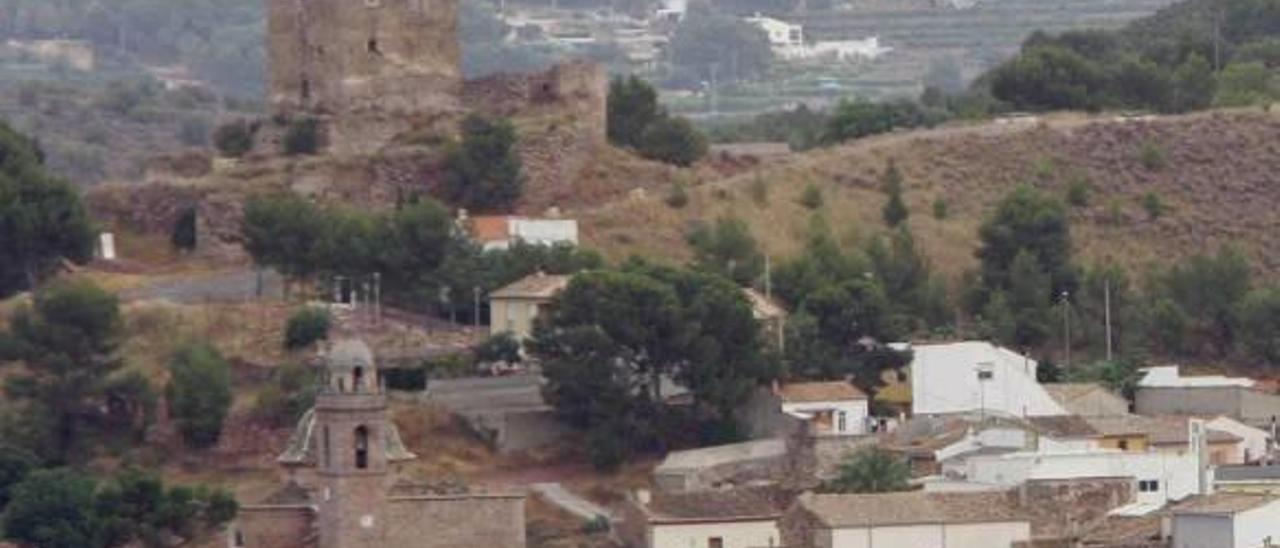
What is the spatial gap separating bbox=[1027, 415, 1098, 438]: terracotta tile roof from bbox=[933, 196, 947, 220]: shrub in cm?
1577

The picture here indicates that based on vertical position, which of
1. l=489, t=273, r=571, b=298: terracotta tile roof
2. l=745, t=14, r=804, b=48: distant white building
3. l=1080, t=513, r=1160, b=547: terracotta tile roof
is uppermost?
l=489, t=273, r=571, b=298: terracotta tile roof

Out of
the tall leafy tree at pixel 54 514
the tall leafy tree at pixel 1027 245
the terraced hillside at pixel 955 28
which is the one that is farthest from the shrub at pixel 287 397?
the terraced hillside at pixel 955 28

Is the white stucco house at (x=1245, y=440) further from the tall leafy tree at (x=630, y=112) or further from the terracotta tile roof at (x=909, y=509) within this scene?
the tall leafy tree at (x=630, y=112)

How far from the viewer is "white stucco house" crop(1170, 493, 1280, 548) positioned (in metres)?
68.9

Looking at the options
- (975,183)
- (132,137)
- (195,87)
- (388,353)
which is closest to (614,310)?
(388,353)

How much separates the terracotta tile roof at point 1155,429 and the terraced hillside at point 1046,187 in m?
12.0

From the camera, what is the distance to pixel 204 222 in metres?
89.7

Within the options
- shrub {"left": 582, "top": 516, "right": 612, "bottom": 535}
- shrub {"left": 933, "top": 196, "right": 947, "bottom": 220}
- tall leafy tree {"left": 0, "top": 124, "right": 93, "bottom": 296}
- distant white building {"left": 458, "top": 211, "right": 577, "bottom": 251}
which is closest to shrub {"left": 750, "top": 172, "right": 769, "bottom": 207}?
shrub {"left": 933, "top": 196, "right": 947, "bottom": 220}

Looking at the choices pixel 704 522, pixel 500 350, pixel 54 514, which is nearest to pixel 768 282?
pixel 500 350

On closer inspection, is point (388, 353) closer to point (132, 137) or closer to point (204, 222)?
point (204, 222)

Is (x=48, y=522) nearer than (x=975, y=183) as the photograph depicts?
Yes

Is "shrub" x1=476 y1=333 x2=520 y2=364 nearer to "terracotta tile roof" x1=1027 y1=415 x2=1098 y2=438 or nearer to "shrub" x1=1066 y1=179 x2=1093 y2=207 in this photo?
"terracotta tile roof" x1=1027 y1=415 x2=1098 y2=438

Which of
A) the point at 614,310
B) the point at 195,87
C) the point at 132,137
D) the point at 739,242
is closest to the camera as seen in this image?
the point at 614,310

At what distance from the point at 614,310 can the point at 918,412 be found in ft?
14.7
